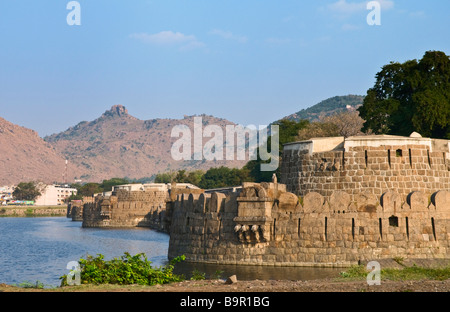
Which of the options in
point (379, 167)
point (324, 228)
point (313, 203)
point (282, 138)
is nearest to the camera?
point (324, 228)

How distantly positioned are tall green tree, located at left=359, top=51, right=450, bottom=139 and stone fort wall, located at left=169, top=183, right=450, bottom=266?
1987cm

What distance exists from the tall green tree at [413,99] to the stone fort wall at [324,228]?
65.2ft

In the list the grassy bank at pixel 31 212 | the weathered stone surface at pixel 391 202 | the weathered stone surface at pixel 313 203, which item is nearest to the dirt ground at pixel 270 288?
the weathered stone surface at pixel 313 203

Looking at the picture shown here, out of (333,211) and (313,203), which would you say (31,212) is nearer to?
(313,203)

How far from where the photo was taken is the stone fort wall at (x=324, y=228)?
26.2 m

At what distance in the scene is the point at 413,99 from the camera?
156 feet

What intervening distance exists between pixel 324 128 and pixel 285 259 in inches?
1907

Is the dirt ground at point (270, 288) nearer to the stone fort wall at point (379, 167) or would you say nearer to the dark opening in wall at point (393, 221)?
the dark opening in wall at point (393, 221)

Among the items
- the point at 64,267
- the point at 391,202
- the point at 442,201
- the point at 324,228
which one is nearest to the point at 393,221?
the point at 391,202

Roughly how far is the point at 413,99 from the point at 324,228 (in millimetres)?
24195

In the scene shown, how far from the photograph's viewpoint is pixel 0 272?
32.9 m

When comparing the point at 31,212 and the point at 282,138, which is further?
the point at 31,212
